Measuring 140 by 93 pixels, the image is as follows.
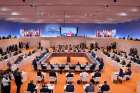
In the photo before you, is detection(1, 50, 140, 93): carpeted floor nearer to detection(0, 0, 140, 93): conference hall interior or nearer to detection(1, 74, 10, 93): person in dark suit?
detection(0, 0, 140, 93): conference hall interior

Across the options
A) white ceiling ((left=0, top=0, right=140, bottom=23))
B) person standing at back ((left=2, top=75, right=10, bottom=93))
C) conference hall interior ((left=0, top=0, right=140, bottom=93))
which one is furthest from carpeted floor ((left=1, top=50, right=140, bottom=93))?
white ceiling ((left=0, top=0, right=140, bottom=23))

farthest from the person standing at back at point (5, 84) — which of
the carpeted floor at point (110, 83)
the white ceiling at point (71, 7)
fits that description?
the white ceiling at point (71, 7)

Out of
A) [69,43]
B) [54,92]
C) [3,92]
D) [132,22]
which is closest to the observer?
[3,92]

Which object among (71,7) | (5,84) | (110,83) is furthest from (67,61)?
(5,84)

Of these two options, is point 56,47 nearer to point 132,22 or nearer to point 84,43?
point 84,43

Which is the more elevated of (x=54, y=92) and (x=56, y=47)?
(x=54, y=92)

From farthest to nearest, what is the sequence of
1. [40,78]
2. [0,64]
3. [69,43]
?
[69,43] < [0,64] < [40,78]

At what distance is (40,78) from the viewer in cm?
2098

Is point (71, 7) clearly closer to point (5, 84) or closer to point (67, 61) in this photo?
point (5, 84)

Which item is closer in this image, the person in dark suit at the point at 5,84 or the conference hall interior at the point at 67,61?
the person in dark suit at the point at 5,84

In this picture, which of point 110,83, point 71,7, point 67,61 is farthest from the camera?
point 67,61

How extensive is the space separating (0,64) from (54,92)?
28.6 ft

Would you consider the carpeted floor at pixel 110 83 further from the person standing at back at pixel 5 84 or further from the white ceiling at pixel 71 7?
the white ceiling at pixel 71 7

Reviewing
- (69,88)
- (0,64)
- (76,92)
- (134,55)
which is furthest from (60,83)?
(134,55)
